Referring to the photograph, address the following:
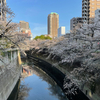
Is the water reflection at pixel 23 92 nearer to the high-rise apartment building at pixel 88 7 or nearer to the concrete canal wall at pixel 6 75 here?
the concrete canal wall at pixel 6 75

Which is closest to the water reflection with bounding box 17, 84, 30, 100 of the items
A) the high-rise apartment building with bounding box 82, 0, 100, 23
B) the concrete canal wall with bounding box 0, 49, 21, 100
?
the concrete canal wall with bounding box 0, 49, 21, 100

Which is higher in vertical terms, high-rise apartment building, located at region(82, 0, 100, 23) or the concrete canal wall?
high-rise apartment building, located at region(82, 0, 100, 23)

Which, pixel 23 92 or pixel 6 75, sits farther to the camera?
pixel 23 92

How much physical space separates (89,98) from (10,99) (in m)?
6.38

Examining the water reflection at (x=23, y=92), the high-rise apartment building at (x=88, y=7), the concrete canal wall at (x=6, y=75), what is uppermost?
the high-rise apartment building at (x=88, y=7)

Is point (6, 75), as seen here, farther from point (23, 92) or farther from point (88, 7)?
point (88, 7)

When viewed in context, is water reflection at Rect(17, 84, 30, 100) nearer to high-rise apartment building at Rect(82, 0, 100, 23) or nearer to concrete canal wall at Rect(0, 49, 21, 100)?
concrete canal wall at Rect(0, 49, 21, 100)

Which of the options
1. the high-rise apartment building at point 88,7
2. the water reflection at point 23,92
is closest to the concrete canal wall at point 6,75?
the water reflection at point 23,92

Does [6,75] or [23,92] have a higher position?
[6,75]

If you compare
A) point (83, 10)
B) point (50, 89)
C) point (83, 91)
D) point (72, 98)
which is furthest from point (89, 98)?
point (83, 10)

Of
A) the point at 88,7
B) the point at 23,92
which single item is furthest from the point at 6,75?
the point at 88,7

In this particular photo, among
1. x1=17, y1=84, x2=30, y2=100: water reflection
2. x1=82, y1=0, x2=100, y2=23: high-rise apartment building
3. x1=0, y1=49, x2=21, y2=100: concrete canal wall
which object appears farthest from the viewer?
x1=82, y1=0, x2=100, y2=23: high-rise apartment building

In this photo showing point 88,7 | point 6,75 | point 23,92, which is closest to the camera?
point 6,75

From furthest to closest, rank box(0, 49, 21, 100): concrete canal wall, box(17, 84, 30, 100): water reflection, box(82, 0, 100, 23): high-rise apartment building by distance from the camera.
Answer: box(82, 0, 100, 23): high-rise apartment building < box(17, 84, 30, 100): water reflection < box(0, 49, 21, 100): concrete canal wall
